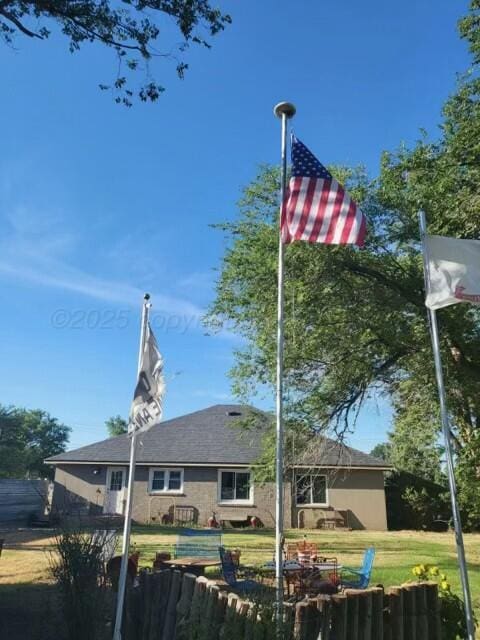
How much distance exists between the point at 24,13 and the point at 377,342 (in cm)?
1137

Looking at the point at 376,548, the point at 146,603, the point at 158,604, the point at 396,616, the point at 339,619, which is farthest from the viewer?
the point at 376,548

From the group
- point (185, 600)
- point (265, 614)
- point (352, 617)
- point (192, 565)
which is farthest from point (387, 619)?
point (192, 565)

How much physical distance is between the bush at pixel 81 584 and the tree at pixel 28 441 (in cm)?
5878

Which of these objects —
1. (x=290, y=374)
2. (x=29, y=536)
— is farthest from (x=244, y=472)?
(x=290, y=374)

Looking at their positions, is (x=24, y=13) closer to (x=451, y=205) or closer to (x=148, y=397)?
(x=148, y=397)

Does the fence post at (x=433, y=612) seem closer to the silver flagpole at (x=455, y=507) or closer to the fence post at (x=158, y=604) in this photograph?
the silver flagpole at (x=455, y=507)

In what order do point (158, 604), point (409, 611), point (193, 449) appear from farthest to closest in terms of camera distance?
1. point (193, 449)
2. point (158, 604)
3. point (409, 611)

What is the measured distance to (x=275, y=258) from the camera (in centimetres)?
1361

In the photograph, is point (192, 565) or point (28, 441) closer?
point (192, 565)

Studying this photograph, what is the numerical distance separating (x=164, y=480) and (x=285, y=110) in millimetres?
23522

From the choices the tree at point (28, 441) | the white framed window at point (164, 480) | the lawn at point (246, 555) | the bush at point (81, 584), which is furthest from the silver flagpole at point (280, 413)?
the tree at point (28, 441)

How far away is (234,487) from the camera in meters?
26.9

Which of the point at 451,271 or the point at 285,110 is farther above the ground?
the point at 285,110

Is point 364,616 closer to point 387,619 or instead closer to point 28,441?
point 387,619
